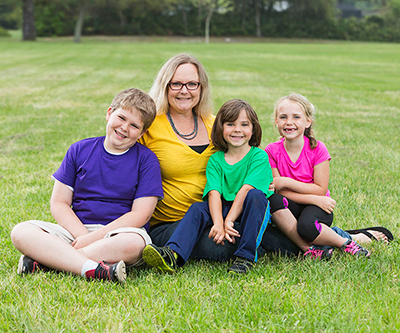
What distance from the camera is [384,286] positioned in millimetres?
2543

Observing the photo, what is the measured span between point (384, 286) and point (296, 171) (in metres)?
1.02

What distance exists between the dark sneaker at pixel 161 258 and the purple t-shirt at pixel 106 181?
410 millimetres

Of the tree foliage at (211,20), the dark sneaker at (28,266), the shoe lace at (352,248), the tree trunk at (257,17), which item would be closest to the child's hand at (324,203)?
the shoe lace at (352,248)

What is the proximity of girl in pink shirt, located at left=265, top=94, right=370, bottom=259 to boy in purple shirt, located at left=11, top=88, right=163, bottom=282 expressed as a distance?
87cm

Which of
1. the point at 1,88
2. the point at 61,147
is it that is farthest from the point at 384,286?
the point at 1,88

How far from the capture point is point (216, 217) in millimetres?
2955

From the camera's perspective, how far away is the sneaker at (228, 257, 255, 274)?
2768 mm

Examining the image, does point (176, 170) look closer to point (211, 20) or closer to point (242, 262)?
point (242, 262)

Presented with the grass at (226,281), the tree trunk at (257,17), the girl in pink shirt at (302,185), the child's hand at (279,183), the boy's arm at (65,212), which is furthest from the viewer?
the tree trunk at (257,17)

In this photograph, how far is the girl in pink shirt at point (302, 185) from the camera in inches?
119

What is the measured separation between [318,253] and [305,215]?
26 centimetres

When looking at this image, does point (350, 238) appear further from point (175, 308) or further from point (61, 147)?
point (61, 147)

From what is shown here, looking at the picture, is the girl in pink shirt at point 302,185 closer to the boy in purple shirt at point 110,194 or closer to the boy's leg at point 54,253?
→ the boy in purple shirt at point 110,194

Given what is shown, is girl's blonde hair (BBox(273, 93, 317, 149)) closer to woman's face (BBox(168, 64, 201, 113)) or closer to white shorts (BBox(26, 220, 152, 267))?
woman's face (BBox(168, 64, 201, 113))
